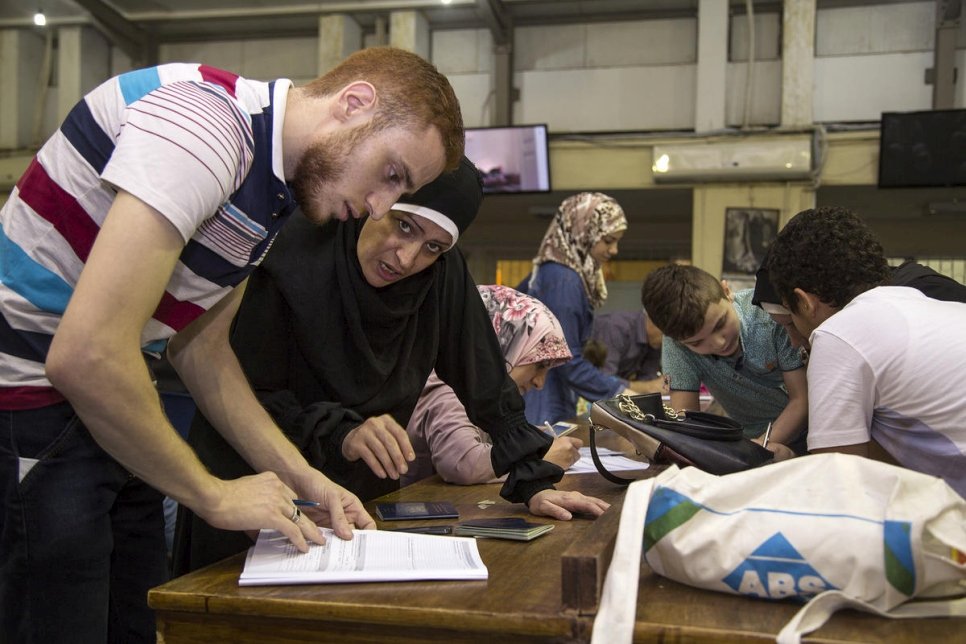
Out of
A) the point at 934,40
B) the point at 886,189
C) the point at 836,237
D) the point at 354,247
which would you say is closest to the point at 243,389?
the point at 354,247

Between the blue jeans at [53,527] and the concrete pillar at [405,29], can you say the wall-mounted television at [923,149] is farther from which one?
the blue jeans at [53,527]

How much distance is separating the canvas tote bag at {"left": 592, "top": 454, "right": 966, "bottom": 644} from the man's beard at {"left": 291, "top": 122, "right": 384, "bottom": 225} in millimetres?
533

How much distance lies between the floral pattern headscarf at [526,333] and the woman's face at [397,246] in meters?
0.84

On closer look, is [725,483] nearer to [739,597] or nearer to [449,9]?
[739,597]

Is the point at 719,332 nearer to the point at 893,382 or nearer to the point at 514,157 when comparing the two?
the point at 893,382

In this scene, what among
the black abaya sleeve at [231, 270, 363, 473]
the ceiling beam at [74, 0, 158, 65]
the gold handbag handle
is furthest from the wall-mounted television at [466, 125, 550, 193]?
the black abaya sleeve at [231, 270, 363, 473]

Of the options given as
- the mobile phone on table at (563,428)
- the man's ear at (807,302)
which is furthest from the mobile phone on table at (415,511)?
the mobile phone on table at (563,428)

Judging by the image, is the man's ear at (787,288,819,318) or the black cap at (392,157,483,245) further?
the man's ear at (787,288,819,318)

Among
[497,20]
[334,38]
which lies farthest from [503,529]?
[334,38]

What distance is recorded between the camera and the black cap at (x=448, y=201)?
5.40ft

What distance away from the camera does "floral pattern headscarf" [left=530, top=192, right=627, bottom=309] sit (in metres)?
3.81

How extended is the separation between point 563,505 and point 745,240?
6.92 meters

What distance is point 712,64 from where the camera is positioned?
8281mm

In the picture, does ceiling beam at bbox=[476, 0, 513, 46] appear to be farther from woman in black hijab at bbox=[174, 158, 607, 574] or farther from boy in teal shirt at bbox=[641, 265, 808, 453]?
woman in black hijab at bbox=[174, 158, 607, 574]
